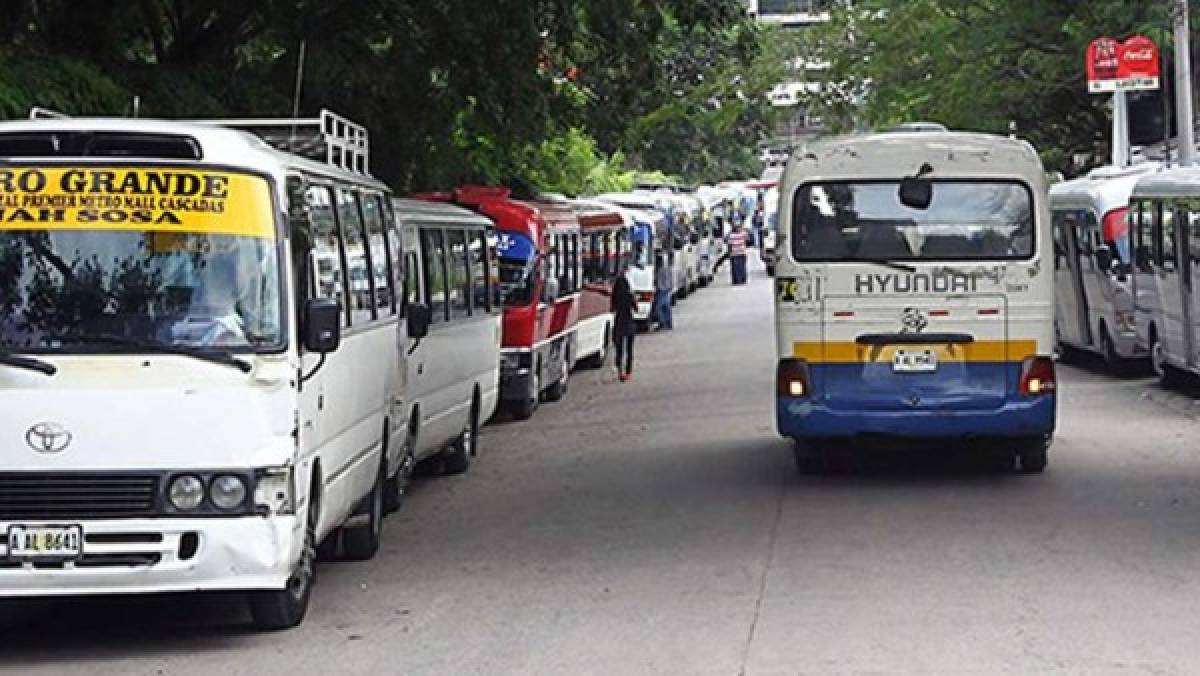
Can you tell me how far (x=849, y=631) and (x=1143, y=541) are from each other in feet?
12.8

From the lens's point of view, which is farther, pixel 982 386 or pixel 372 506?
pixel 982 386

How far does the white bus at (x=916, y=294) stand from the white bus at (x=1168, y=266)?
812 cm

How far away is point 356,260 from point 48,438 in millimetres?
3396

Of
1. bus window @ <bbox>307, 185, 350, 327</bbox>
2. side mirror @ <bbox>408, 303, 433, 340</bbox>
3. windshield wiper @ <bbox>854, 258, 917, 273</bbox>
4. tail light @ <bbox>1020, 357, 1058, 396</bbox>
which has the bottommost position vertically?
tail light @ <bbox>1020, 357, 1058, 396</bbox>

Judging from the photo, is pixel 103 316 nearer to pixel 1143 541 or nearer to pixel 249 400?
pixel 249 400

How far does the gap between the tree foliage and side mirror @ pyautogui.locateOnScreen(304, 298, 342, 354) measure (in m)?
8.60

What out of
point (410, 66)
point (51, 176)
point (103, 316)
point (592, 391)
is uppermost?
point (410, 66)

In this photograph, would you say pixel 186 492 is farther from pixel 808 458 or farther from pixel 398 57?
pixel 398 57

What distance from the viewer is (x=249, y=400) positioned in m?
10.9

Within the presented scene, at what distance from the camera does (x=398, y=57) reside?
2588cm

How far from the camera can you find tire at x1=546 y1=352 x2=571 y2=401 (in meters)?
28.6

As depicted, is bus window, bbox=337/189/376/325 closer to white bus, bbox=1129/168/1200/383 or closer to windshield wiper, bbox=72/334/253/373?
windshield wiper, bbox=72/334/253/373

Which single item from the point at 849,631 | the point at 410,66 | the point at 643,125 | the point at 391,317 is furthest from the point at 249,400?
the point at 643,125

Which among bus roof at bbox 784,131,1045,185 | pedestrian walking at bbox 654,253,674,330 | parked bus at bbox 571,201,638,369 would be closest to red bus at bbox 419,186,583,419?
parked bus at bbox 571,201,638,369
